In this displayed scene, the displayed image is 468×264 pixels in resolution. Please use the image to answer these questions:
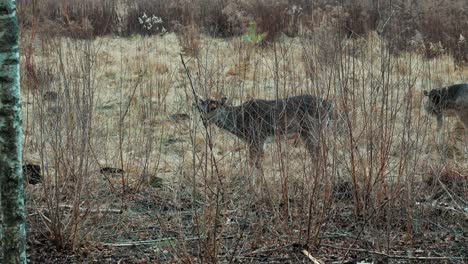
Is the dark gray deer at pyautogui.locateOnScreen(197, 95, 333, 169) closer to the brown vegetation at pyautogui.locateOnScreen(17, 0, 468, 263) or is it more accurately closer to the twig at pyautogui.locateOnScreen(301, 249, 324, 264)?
the brown vegetation at pyautogui.locateOnScreen(17, 0, 468, 263)

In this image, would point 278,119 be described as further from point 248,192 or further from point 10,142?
point 10,142

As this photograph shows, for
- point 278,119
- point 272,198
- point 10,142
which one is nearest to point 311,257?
point 272,198

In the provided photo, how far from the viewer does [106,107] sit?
8.00 metres

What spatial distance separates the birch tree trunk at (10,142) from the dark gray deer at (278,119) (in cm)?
103

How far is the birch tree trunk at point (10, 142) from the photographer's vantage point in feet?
9.35

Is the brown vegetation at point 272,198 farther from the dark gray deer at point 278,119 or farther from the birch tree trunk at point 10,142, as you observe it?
the birch tree trunk at point 10,142

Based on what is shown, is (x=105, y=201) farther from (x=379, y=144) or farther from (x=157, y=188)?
(x=379, y=144)

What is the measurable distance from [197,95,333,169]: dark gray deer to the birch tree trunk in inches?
40.4

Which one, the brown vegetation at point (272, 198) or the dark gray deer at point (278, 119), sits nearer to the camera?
the brown vegetation at point (272, 198)

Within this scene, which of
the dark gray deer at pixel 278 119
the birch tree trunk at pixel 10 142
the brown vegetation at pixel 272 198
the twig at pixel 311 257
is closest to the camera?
the birch tree trunk at pixel 10 142

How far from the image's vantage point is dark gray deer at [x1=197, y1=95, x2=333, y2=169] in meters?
4.10

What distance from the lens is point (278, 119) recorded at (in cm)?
391

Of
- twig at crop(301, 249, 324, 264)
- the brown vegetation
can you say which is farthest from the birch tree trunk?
twig at crop(301, 249, 324, 264)

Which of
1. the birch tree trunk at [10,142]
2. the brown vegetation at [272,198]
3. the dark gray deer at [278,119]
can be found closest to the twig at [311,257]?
the brown vegetation at [272,198]
